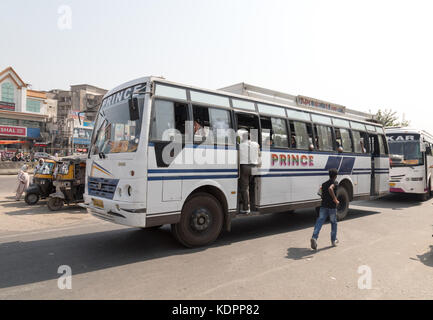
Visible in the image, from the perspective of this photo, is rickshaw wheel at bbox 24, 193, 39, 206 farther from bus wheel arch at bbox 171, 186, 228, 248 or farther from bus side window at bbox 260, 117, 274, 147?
bus side window at bbox 260, 117, 274, 147

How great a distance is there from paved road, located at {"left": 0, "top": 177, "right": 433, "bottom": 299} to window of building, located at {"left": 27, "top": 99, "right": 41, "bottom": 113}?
4223 cm

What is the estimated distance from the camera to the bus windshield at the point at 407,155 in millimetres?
13906

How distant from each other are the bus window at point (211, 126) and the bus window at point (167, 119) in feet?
0.95

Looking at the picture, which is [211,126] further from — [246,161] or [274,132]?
[274,132]

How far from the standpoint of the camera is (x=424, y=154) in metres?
14.2

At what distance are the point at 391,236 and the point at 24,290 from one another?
7.49 metres

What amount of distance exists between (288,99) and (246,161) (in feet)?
9.70

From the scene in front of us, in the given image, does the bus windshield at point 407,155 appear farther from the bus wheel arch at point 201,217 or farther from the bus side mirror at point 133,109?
the bus side mirror at point 133,109

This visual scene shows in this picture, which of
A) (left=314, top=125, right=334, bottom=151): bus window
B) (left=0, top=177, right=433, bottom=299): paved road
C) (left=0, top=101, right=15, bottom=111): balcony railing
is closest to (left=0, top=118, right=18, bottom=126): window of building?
(left=0, top=101, right=15, bottom=111): balcony railing

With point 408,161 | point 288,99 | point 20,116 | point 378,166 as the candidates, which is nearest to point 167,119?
point 288,99

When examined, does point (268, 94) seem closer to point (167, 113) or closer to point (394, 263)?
point (167, 113)

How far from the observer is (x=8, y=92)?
42344mm

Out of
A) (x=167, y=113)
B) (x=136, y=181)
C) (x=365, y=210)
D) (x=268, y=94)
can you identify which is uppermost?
(x=268, y=94)
